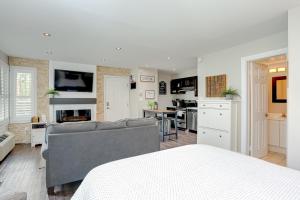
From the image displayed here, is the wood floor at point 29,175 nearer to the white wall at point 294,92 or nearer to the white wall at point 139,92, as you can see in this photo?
the white wall at point 294,92

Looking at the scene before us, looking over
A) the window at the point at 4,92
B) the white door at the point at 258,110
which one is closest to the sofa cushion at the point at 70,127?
the window at the point at 4,92

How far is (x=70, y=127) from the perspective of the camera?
95.7 inches

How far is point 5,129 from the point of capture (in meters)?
4.43

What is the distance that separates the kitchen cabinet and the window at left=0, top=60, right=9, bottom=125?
4858 millimetres

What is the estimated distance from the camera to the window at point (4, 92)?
4.07m

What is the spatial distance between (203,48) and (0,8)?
365 centimetres

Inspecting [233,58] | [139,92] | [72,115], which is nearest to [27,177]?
[72,115]

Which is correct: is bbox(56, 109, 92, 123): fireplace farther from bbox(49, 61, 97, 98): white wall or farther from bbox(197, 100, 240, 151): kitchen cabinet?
bbox(197, 100, 240, 151): kitchen cabinet

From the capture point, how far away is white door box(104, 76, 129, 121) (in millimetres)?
6293

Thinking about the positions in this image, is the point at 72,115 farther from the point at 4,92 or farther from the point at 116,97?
the point at 4,92

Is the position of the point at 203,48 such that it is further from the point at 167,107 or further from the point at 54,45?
the point at 167,107

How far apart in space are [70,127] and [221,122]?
2916 mm

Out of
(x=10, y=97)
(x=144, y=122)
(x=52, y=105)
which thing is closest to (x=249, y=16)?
(x=144, y=122)

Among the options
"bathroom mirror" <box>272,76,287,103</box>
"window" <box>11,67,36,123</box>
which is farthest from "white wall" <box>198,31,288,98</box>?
"window" <box>11,67,36,123</box>
